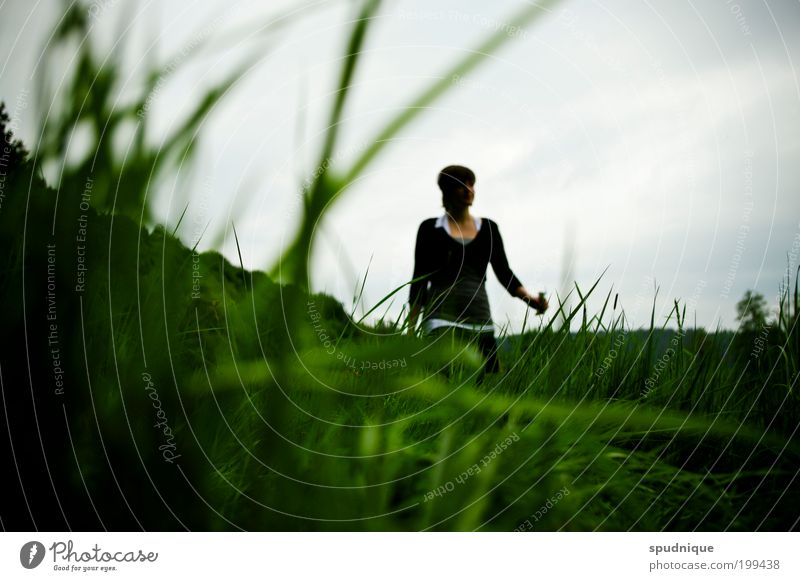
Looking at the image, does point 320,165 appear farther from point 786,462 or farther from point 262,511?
point 786,462

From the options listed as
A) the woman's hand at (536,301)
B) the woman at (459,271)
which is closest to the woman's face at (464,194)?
the woman at (459,271)

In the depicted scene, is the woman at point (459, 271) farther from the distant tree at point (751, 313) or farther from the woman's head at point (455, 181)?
the distant tree at point (751, 313)

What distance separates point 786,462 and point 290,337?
68 cm

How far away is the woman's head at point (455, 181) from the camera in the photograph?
791mm

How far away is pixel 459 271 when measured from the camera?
3.50 ft

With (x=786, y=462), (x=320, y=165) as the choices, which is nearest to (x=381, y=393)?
(x=320, y=165)

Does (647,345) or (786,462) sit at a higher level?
(647,345)

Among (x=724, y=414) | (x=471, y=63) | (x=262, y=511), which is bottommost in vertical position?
(x=262, y=511)

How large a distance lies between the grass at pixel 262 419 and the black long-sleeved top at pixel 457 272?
0.23 m

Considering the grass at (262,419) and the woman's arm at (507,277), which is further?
the woman's arm at (507,277)

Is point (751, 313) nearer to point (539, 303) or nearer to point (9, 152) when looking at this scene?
point (539, 303)

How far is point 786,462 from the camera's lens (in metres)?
0.69

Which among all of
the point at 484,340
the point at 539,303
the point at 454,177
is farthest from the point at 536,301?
the point at 454,177

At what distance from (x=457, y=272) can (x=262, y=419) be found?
0.80m
